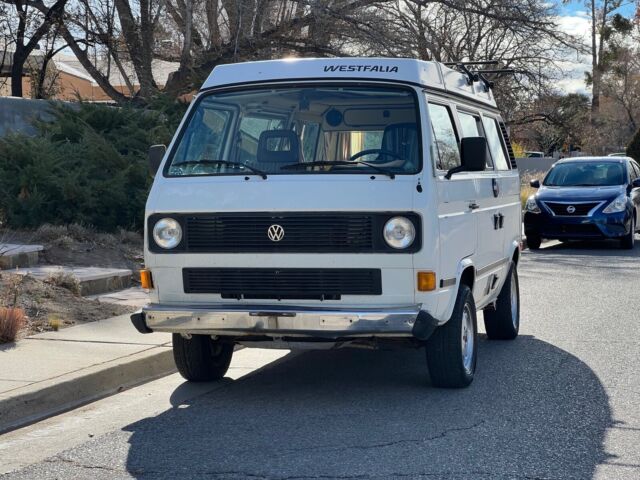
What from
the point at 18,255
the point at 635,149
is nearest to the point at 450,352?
the point at 18,255

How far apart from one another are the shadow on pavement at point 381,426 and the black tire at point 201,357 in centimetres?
18

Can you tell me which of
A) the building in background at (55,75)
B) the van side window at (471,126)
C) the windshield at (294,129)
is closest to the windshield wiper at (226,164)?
the windshield at (294,129)

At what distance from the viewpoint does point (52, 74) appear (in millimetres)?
29281

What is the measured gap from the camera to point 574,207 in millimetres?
18969

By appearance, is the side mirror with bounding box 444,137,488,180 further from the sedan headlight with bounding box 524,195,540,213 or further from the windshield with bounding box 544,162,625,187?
the windshield with bounding box 544,162,625,187

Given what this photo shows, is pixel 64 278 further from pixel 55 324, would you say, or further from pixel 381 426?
pixel 381 426

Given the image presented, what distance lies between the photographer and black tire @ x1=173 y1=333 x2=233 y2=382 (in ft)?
25.6

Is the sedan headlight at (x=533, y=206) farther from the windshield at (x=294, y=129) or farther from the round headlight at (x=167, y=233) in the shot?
the round headlight at (x=167, y=233)

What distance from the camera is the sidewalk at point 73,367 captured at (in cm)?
709

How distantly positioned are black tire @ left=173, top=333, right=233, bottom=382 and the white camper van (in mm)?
15

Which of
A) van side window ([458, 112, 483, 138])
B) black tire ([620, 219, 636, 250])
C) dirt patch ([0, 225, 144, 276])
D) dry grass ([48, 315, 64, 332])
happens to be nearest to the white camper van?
van side window ([458, 112, 483, 138])

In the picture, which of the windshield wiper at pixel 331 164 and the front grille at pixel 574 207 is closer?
the windshield wiper at pixel 331 164

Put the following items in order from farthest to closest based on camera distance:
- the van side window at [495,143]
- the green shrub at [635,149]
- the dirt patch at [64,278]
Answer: the green shrub at [635,149]
the dirt patch at [64,278]
the van side window at [495,143]

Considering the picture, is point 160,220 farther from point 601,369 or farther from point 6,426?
point 601,369
